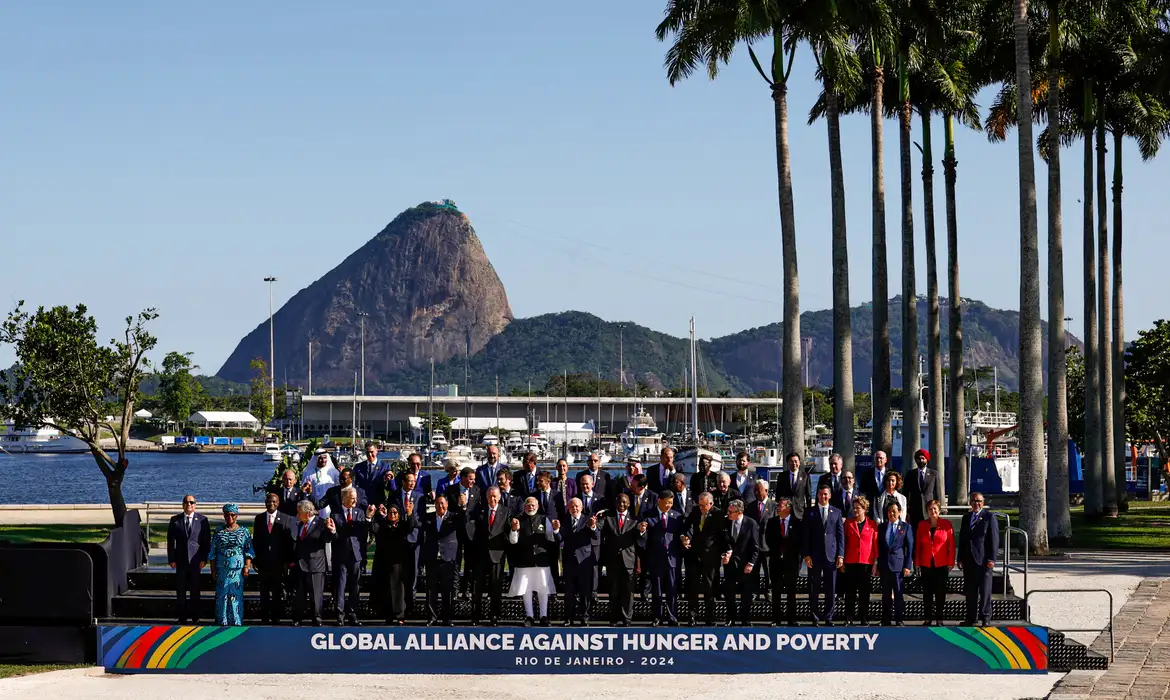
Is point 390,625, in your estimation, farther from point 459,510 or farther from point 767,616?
point 767,616

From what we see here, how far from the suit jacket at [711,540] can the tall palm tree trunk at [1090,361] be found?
2387 cm

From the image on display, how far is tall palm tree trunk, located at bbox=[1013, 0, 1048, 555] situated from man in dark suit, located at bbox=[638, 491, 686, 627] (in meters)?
13.6

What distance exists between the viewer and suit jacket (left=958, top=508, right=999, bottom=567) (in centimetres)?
1867

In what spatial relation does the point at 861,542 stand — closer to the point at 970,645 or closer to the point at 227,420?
the point at 970,645

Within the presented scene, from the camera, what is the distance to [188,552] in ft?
62.2

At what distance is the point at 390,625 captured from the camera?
18.3m

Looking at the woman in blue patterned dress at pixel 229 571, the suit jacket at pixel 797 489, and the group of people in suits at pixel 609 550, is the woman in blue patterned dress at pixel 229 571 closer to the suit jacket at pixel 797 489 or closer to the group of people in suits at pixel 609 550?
the group of people in suits at pixel 609 550

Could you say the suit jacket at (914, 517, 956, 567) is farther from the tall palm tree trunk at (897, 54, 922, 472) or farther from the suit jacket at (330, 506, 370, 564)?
the tall palm tree trunk at (897, 54, 922, 472)

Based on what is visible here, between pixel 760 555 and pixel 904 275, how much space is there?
79.6ft

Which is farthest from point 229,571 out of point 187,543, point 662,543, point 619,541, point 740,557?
point 740,557

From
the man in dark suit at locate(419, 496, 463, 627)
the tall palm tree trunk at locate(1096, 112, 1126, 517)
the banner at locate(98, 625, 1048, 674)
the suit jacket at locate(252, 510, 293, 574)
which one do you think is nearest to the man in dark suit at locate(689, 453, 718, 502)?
the banner at locate(98, 625, 1048, 674)

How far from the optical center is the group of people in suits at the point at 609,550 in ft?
62.0

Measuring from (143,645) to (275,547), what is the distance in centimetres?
210

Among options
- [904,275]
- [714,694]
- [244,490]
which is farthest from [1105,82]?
[244,490]
